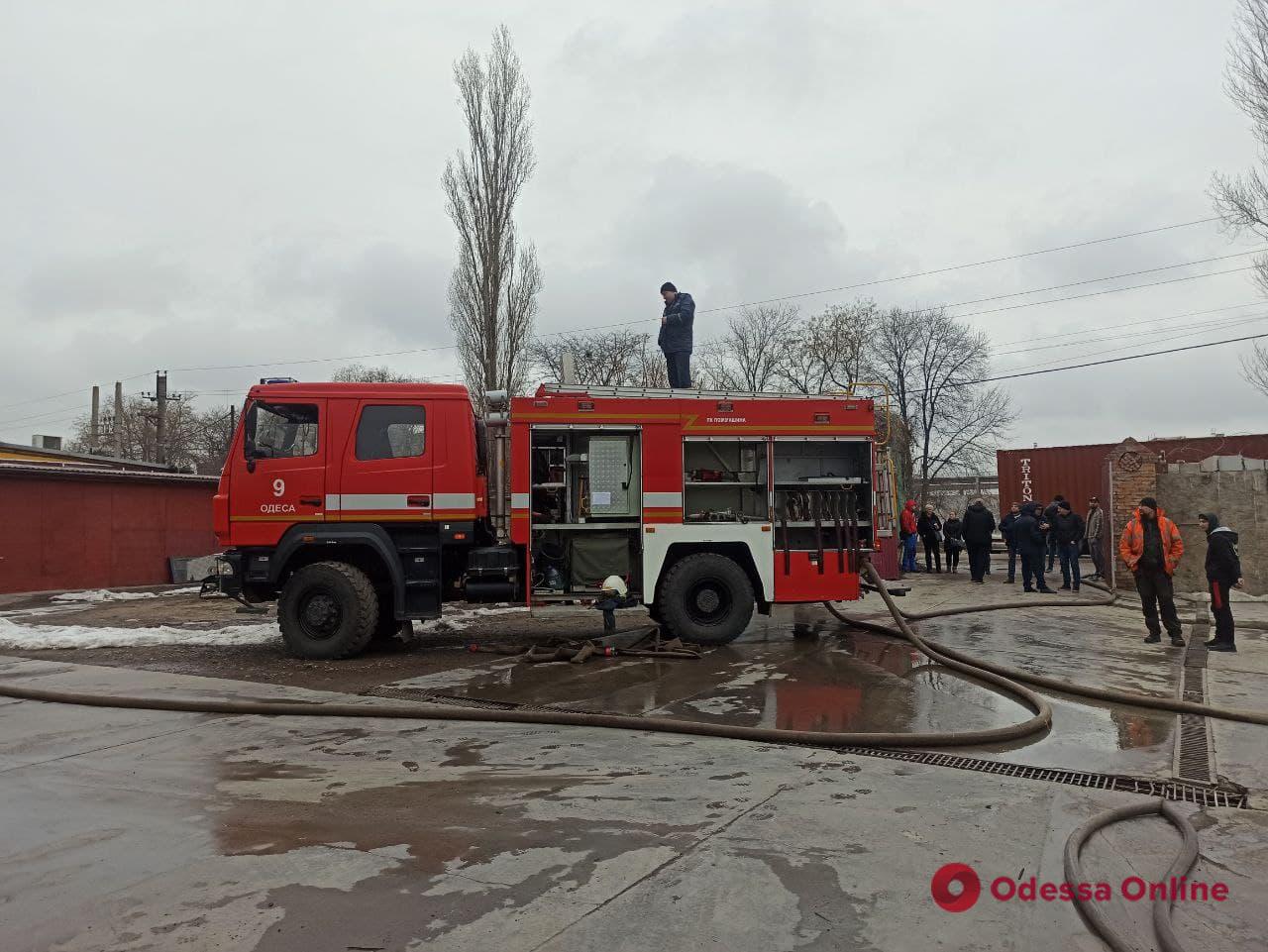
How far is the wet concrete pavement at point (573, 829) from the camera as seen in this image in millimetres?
3143

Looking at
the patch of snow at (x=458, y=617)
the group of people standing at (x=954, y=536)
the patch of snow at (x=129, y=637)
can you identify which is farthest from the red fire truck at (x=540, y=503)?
the group of people standing at (x=954, y=536)

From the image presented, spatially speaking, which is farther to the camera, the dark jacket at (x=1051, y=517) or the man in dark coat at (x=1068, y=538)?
the dark jacket at (x=1051, y=517)

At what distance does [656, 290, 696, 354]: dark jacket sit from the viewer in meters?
10.8

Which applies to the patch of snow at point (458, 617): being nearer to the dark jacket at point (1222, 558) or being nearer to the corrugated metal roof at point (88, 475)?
the dark jacket at point (1222, 558)

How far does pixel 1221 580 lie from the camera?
891 centimetres

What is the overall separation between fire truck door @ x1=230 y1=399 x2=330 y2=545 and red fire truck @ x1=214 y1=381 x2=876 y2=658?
15mm

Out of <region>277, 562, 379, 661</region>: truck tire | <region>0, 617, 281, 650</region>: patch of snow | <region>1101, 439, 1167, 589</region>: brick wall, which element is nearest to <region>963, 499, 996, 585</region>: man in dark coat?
<region>1101, 439, 1167, 589</region>: brick wall

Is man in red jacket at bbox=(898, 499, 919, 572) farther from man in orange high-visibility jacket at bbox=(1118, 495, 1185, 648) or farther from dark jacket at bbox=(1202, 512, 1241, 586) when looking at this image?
dark jacket at bbox=(1202, 512, 1241, 586)

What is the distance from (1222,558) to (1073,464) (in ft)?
41.8

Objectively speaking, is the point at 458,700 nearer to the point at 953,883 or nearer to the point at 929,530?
the point at 953,883

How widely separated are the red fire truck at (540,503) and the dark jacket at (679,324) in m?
1.36

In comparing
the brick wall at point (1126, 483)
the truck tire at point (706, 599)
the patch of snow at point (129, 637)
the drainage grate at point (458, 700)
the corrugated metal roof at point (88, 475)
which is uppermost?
the corrugated metal roof at point (88, 475)

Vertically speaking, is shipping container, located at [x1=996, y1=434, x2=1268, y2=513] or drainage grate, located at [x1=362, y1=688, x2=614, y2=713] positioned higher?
shipping container, located at [x1=996, y1=434, x2=1268, y2=513]

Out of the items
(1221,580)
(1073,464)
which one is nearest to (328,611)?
(1221,580)
